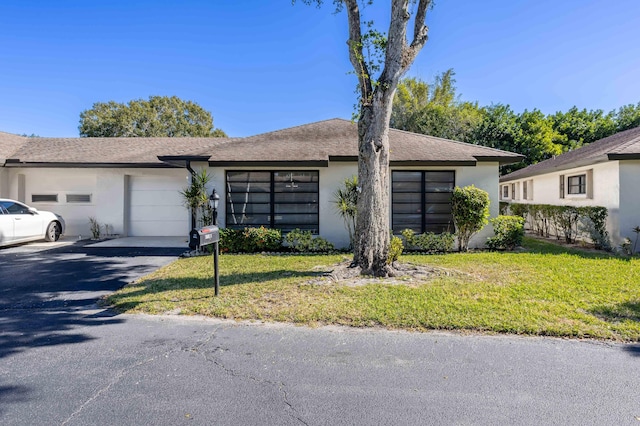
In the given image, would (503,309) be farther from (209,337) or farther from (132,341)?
(132,341)

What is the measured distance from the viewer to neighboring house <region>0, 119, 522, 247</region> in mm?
10211

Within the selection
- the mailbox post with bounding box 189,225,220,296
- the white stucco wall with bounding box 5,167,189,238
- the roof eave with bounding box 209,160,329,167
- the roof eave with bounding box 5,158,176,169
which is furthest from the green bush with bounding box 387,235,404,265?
the white stucco wall with bounding box 5,167,189,238

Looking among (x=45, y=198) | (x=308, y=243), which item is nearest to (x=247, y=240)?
(x=308, y=243)

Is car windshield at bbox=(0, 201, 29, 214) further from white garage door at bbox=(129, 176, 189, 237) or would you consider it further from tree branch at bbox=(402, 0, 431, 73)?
tree branch at bbox=(402, 0, 431, 73)

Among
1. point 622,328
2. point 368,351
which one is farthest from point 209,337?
point 622,328

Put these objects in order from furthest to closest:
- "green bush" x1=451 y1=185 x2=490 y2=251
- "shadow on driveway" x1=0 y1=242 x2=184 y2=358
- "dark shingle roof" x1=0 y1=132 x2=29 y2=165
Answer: "dark shingle roof" x1=0 y1=132 x2=29 y2=165 < "green bush" x1=451 y1=185 x2=490 y2=251 < "shadow on driveway" x1=0 y1=242 x2=184 y2=358

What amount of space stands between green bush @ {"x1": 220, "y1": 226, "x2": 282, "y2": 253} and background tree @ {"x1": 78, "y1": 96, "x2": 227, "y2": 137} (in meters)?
23.9

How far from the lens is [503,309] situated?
191 inches

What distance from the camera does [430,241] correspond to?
9945 millimetres

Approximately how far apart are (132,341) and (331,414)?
268 centimetres

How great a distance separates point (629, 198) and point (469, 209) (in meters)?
4.79

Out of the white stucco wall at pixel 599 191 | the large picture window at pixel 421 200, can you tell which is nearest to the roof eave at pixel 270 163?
the large picture window at pixel 421 200

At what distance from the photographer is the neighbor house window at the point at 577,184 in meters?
12.1

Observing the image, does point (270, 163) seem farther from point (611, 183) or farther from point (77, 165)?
point (611, 183)
